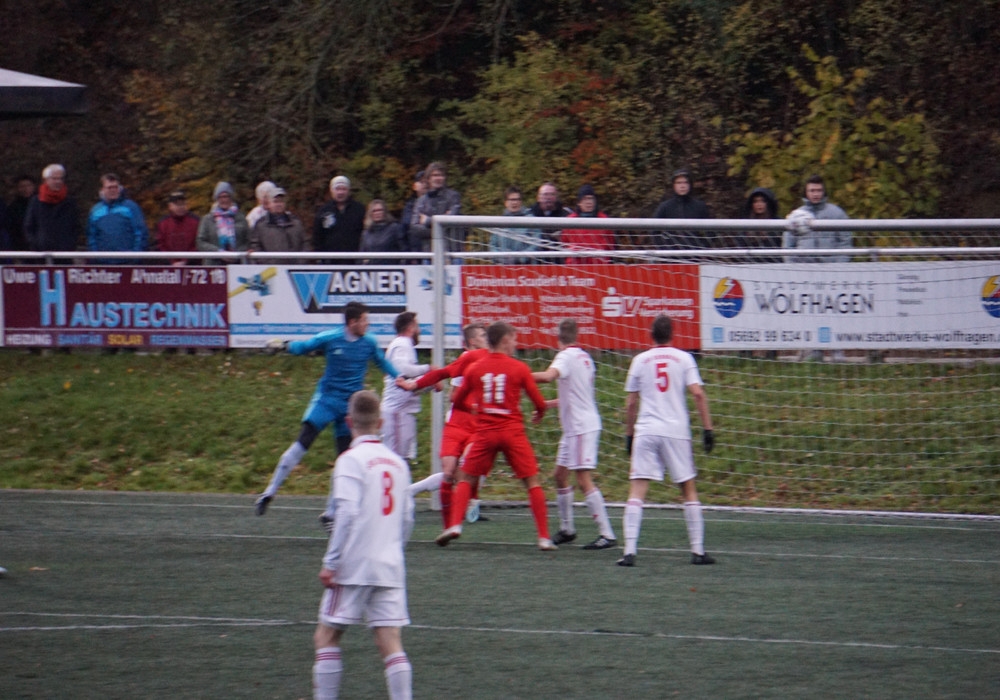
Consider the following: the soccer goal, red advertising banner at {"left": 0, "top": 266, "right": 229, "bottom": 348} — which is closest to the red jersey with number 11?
the soccer goal

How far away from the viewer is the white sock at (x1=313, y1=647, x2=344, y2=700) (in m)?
5.73

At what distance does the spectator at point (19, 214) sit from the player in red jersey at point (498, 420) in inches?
403

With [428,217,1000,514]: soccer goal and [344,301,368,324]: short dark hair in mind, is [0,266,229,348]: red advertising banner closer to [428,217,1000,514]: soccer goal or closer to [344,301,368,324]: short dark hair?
[428,217,1000,514]: soccer goal

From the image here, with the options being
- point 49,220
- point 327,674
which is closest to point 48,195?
point 49,220

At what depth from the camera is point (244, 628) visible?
7.73 metres

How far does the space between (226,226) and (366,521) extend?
38.9ft

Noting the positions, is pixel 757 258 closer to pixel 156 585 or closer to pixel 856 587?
pixel 856 587

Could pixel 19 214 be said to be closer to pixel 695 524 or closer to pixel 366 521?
pixel 695 524

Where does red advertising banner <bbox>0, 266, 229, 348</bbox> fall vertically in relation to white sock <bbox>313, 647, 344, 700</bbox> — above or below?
above

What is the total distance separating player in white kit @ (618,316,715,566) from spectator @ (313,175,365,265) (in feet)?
25.9

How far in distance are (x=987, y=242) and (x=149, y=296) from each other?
32.6 ft

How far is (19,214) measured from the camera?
1781 centimetres

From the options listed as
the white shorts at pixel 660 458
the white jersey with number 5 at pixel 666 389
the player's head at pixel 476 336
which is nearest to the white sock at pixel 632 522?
the white shorts at pixel 660 458

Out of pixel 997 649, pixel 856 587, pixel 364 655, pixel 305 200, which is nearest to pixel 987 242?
pixel 856 587
